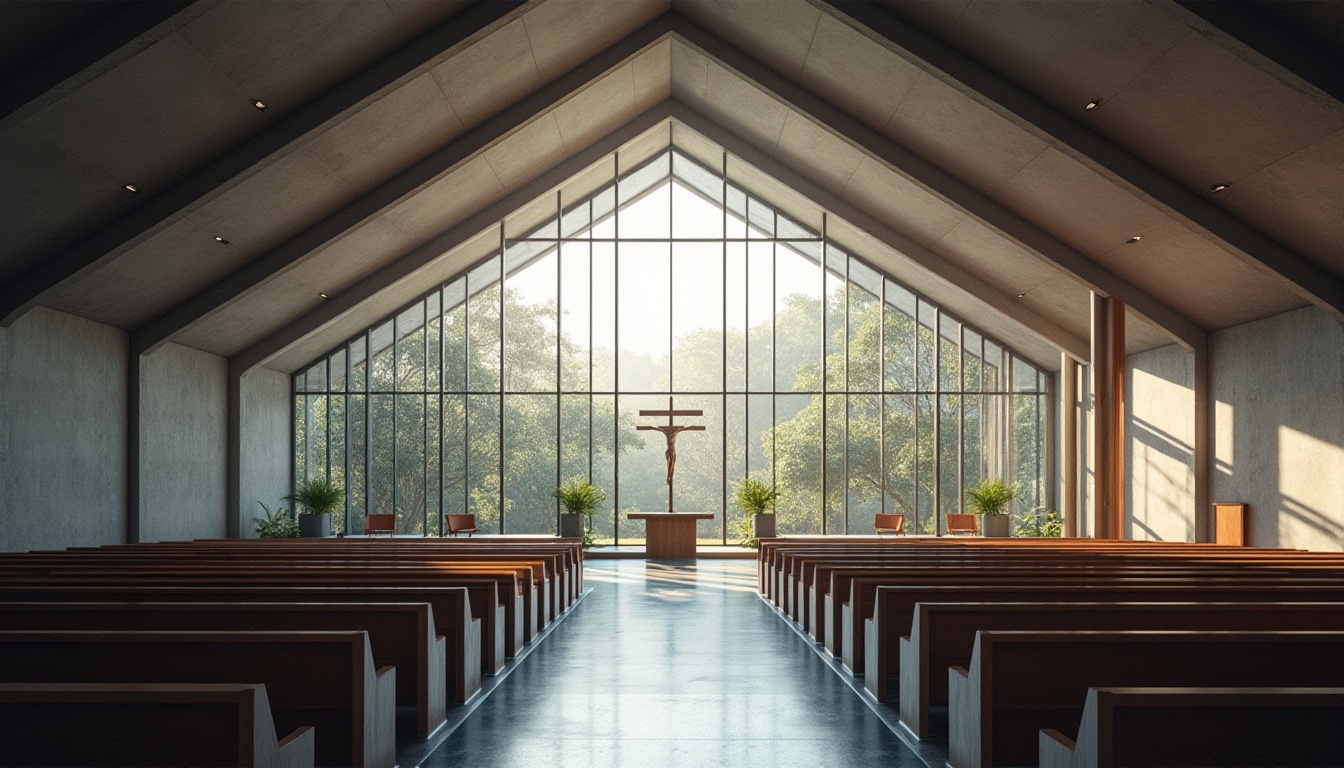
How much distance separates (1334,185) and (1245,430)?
4375mm

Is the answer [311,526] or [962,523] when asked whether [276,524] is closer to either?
[311,526]

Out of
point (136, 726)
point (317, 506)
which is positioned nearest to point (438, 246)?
point (317, 506)

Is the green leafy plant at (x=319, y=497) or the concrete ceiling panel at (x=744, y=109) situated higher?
the concrete ceiling panel at (x=744, y=109)

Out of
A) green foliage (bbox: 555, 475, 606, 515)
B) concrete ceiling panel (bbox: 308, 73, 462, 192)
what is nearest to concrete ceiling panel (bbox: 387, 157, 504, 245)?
concrete ceiling panel (bbox: 308, 73, 462, 192)

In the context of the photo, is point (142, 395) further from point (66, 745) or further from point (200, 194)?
point (66, 745)

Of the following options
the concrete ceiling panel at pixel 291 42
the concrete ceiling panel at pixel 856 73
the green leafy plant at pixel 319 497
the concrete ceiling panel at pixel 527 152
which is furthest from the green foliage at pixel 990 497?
the concrete ceiling panel at pixel 291 42

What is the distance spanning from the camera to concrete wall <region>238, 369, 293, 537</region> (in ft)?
49.5

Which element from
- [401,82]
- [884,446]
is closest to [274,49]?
[401,82]

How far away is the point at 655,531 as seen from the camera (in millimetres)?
14609

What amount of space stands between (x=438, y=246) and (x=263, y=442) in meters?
4.24

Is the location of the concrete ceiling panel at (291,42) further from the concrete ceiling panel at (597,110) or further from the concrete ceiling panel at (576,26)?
the concrete ceiling panel at (597,110)

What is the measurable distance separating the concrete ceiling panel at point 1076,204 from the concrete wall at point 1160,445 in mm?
2533

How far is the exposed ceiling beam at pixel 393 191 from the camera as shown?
12070 mm

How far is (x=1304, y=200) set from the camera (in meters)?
8.88
